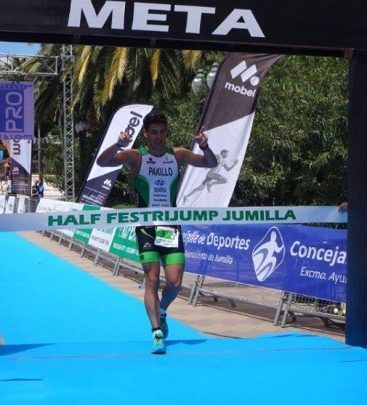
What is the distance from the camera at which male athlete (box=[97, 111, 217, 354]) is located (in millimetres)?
6914

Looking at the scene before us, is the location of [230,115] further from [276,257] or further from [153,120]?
[153,120]

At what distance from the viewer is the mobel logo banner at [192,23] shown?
21.0 ft

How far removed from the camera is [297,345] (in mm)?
7430

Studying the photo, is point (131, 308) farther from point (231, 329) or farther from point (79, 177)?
point (79, 177)

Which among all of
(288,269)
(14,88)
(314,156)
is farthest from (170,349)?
(14,88)

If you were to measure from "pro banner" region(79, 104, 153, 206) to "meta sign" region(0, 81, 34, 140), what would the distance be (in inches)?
67.9

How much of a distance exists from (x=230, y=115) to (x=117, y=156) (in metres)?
4.03

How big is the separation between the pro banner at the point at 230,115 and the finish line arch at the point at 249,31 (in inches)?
125

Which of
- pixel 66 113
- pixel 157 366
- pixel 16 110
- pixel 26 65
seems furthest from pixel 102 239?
pixel 26 65

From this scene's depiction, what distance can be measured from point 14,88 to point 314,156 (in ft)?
21.8

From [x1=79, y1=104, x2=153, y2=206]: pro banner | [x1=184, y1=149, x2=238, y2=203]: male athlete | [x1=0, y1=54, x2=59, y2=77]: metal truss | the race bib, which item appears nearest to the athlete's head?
the race bib

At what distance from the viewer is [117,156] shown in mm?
6973

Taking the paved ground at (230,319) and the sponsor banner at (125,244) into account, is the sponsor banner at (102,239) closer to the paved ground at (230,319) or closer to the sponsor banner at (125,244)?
the sponsor banner at (125,244)

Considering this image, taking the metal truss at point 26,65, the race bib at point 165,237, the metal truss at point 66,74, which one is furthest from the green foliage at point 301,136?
the metal truss at point 26,65
